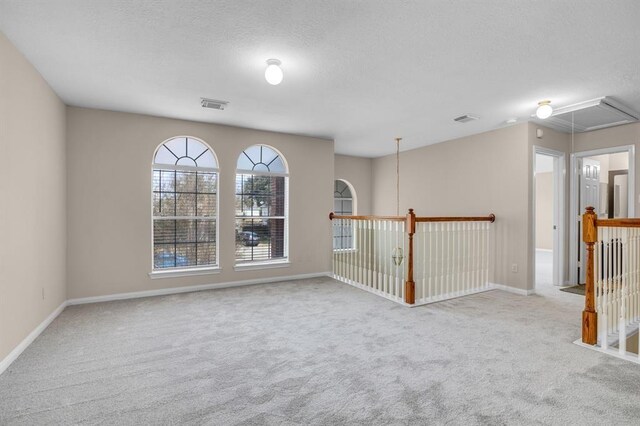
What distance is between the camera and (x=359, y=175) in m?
7.55

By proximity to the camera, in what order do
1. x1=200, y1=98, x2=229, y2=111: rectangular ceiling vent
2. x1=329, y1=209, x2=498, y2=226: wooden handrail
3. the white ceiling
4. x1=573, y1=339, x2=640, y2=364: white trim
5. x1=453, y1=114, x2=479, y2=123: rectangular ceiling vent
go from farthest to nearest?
x1=453, y1=114, x2=479, y2=123: rectangular ceiling vent, x1=329, y1=209, x2=498, y2=226: wooden handrail, x1=200, y1=98, x2=229, y2=111: rectangular ceiling vent, x1=573, y1=339, x2=640, y2=364: white trim, the white ceiling

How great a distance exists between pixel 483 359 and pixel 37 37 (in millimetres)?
4123

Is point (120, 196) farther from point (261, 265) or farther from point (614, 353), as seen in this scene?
point (614, 353)

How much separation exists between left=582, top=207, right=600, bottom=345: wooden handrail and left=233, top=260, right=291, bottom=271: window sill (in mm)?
3793

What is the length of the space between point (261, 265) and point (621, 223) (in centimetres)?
425

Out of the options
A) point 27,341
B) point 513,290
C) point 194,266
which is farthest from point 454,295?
point 27,341

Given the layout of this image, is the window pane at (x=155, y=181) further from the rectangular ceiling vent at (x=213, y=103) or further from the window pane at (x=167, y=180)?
the rectangular ceiling vent at (x=213, y=103)

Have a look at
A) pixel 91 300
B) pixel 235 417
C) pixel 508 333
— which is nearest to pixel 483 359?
pixel 508 333

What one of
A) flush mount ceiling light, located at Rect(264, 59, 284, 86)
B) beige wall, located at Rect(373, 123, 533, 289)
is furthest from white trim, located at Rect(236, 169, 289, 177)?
beige wall, located at Rect(373, 123, 533, 289)

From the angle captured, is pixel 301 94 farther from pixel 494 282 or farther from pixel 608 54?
pixel 494 282

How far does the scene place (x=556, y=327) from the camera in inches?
126

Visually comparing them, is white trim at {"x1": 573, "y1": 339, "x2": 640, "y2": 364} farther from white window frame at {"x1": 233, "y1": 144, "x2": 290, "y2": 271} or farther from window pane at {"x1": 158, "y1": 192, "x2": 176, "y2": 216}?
window pane at {"x1": 158, "y1": 192, "x2": 176, "y2": 216}

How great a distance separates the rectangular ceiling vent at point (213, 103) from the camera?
3.80 m

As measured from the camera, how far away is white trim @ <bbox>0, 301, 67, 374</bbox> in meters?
2.35
